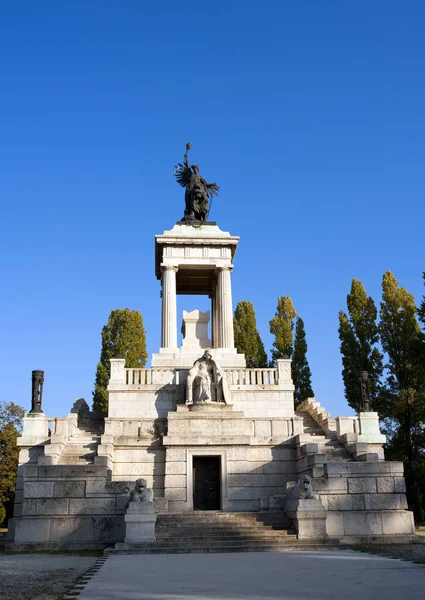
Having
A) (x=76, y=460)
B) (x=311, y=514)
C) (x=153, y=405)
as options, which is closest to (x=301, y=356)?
(x=153, y=405)

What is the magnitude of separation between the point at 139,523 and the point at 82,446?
819 centimetres

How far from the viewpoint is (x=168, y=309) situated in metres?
33.7

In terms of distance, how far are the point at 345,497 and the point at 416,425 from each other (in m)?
21.8

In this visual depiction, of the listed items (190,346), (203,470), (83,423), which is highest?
(190,346)

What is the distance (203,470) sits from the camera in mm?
25266

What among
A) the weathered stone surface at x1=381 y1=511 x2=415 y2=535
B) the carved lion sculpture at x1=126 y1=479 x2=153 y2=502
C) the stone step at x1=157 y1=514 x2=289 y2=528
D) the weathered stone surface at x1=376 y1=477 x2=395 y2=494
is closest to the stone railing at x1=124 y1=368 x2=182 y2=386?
the stone step at x1=157 y1=514 x2=289 y2=528

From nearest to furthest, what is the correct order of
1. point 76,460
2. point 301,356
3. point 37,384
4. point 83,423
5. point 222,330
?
point 76,460 → point 37,384 → point 83,423 → point 222,330 → point 301,356

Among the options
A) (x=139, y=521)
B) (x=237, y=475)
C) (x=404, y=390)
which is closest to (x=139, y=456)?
(x=237, y=475)

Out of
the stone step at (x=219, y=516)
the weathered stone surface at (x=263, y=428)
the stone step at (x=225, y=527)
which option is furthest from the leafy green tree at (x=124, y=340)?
the stone step at (x=225, y=527)

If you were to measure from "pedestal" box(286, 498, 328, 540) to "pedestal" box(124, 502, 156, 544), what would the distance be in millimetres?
4421

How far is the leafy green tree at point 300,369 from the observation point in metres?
48.4

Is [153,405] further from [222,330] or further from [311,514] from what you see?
[311,514]

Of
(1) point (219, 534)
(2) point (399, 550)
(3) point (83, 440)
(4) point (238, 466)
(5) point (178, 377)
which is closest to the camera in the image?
(2) point (399, 550)

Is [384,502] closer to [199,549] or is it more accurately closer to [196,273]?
[199,549]
